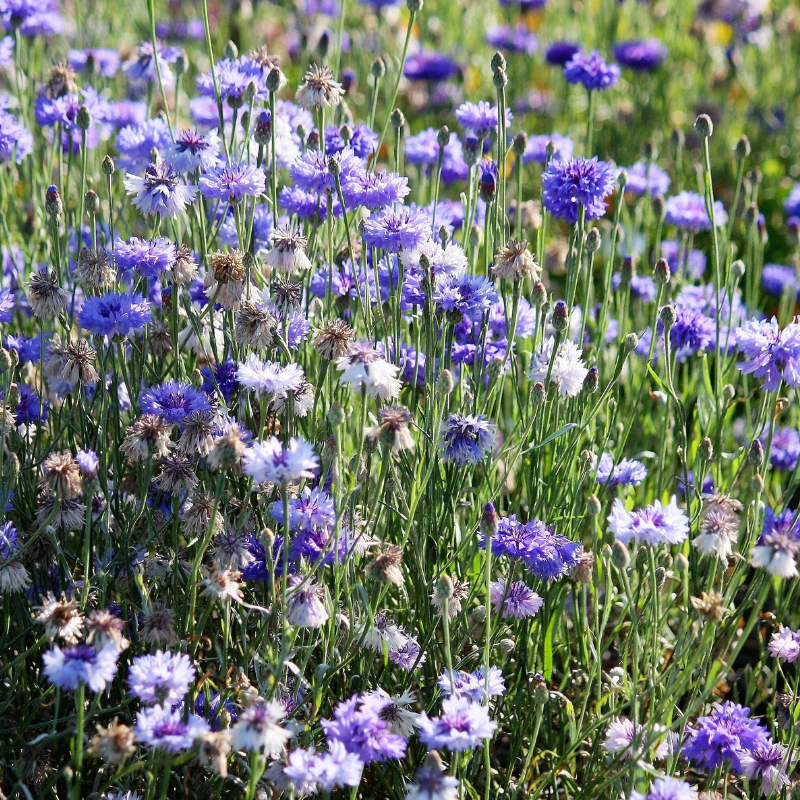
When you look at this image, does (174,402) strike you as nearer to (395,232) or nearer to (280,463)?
(280,463)

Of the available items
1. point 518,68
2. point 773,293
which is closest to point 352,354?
point 773,293

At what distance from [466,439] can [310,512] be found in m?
0.36

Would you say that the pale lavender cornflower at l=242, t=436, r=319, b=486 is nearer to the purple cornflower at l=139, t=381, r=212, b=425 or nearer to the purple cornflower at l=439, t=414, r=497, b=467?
the purple cornflower at l=139, t=381, r=212, b=425

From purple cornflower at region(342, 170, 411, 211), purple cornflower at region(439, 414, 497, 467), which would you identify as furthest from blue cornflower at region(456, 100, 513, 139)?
purple cornflower at region(439, 414, 497, 467)

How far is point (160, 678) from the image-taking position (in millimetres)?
1542

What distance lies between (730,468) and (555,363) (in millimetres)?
852

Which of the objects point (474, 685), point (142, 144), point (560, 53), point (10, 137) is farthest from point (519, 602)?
point (560, 53)

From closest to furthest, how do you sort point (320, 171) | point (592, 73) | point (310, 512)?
1. point (310, 512)
2. point (320, 171)
3. point (592, 73)

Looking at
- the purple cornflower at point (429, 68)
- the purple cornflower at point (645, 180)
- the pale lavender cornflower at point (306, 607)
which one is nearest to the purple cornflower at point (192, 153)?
the pale lavender cornflower at point (306, 607)

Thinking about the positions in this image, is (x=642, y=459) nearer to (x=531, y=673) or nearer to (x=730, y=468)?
(x=730, y=468)

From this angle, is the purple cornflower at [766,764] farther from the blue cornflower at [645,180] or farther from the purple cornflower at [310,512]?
the blue cornflower at [645,180]

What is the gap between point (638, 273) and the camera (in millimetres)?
3377

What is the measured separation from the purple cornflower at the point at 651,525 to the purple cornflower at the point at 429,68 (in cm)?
315

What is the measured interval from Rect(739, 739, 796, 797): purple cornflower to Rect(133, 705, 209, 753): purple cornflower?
1069mm
